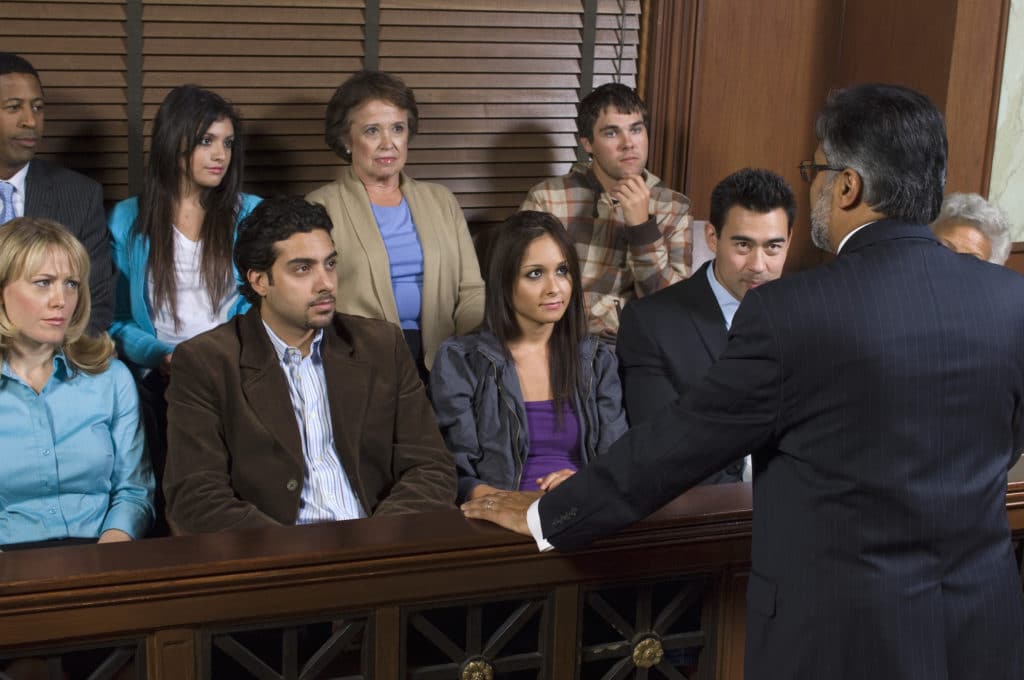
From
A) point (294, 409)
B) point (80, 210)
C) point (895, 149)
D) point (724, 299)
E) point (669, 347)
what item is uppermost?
point (895, 149)

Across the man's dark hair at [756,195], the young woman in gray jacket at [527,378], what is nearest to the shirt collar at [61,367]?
the young woman in gray jacket at [527,378]

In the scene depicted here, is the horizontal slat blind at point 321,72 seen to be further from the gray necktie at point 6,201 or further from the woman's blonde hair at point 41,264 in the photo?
the woman's blonde hair at point 41,264

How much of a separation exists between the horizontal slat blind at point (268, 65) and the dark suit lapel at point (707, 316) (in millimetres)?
1459

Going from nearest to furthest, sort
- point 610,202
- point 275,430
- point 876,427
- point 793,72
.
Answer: point 876,427, point 275,430, point 610,202, point 793,72

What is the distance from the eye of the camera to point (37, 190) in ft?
10.7

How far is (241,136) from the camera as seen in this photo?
346 centimetres

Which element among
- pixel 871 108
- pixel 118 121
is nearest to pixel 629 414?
pixel 871 108

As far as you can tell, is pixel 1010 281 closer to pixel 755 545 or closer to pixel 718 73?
pixel 755 545

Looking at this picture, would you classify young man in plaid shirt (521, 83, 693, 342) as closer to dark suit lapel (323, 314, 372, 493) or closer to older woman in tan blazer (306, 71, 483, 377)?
older woman in tan blazer (306, 71, 483, 377)

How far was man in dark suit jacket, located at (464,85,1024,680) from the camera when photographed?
1.52m

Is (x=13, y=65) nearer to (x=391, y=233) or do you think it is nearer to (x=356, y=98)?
(x=356, y=98)

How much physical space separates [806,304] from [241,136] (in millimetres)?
2309

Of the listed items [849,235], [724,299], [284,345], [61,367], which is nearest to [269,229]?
[284,345]

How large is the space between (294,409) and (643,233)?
1.32 meters
